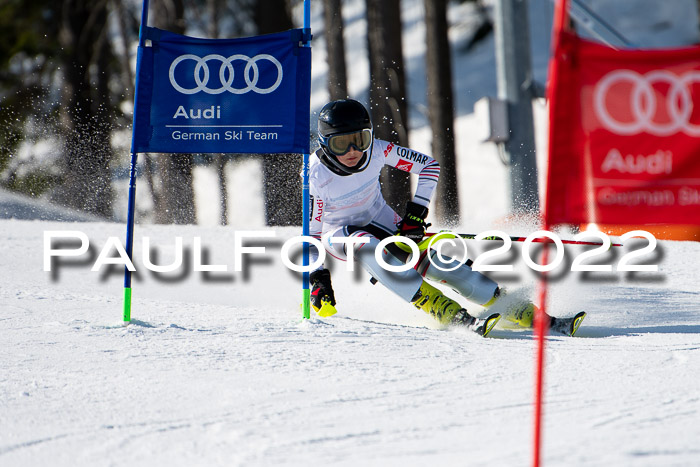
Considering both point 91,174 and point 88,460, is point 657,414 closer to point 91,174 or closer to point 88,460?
point 88,460

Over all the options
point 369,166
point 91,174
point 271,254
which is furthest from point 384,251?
point 91,174

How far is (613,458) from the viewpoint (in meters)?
3.06

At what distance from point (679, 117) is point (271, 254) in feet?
20.0

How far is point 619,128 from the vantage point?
312 centimetres

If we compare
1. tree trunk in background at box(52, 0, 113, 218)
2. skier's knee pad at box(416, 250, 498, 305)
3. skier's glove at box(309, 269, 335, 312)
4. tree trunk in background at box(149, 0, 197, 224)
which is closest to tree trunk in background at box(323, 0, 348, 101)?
tree trunk in background at box(149, 0, 197, 224)

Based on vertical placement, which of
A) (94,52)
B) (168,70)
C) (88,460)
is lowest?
(88,460)

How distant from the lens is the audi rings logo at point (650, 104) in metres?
3.11

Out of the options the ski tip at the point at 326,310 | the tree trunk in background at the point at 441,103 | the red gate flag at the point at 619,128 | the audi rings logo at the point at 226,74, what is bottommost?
the ski tip at the point at 326,310

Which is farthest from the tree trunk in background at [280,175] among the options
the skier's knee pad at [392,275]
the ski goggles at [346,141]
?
the skier's knee pad at [392,275]

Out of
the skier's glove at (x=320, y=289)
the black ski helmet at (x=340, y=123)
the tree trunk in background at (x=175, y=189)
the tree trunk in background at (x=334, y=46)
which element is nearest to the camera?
the black ski helmet at (x=340, y=123)

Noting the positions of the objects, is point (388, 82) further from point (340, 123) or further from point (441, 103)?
point (340, 123)

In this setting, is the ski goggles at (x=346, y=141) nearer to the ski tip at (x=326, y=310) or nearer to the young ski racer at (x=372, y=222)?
the young ski racer at (x=372, y=222)

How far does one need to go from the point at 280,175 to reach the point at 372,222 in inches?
382

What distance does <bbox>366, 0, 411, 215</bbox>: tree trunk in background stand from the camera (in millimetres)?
13391
